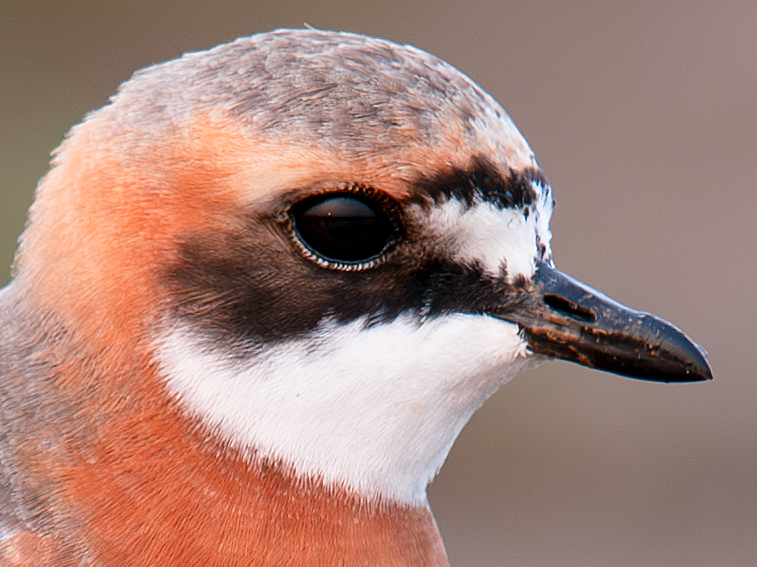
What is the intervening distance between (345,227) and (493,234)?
317 millimetres

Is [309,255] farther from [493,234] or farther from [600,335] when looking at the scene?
[600,335]

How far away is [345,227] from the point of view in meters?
1.88

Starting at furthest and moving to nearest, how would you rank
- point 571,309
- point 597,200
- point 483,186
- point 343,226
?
1. point 597,200
2. point 571,309
3. point 483,186
4. point 343,226

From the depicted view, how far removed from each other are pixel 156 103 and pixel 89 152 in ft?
0.57

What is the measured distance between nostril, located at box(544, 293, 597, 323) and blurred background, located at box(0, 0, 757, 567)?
196 inches

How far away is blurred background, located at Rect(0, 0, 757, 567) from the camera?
7.01 metres

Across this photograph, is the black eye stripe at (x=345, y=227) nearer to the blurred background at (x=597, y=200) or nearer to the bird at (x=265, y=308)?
the bird at (x=265, y=308)

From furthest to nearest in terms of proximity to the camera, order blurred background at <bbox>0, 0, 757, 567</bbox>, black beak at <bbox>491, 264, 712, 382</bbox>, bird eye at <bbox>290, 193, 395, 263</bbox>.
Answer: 1. blurred background at <bbox>0, 0, 757, 567</bbox>
2. black beak at <bbox>491, 264, 712, 382</bbox>
3. bird eye at <bbox>290, 193, 395, 263</bbox>

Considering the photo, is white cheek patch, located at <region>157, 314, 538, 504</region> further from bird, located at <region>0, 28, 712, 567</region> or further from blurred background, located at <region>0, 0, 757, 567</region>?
blurred background, located at <region>0, 0, 757, 567</region>

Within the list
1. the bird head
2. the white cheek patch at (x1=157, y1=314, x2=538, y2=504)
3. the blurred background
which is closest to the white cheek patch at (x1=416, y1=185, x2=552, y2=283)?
the bird head

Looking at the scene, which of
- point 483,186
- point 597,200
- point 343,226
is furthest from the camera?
point 597,200

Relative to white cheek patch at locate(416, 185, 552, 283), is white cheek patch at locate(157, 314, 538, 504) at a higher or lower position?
lower

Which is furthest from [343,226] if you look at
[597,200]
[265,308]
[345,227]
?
[597,200]

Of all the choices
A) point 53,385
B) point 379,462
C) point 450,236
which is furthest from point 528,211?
point 53,385
